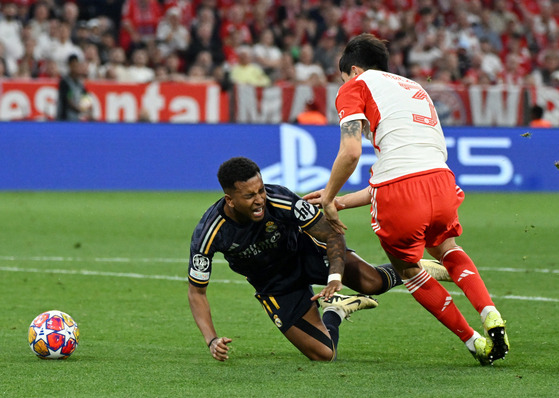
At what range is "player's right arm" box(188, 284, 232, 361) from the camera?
5332 mm

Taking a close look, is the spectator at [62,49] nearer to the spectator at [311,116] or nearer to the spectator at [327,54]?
the spectator at [311,116]

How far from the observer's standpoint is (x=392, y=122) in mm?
5602

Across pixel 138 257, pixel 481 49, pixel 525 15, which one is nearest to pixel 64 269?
pixel 138 257

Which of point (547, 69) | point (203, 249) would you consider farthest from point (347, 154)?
point (547, 69)

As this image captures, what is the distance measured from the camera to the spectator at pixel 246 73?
1966 centimetres

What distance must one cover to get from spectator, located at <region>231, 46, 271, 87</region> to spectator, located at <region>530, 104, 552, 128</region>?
5211mm

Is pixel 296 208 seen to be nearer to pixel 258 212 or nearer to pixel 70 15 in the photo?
pixel 258 212

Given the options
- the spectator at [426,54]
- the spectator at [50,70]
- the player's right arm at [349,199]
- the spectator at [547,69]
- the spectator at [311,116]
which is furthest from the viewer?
the spectator at [547,69]

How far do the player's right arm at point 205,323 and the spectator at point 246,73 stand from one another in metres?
14.1

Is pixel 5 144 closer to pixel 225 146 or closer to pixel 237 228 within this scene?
pixel 225 146

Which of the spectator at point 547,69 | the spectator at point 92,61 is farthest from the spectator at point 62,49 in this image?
→ the spectator at point 547,69

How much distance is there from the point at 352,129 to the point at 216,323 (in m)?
2.35

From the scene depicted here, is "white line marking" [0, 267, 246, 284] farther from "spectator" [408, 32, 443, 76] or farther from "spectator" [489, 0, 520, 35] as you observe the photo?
"spectator" [489, 0, 520, 35]

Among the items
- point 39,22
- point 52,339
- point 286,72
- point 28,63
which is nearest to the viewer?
point 52,339
